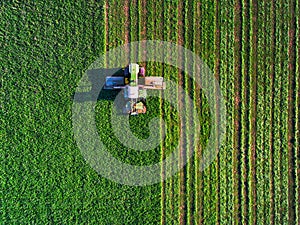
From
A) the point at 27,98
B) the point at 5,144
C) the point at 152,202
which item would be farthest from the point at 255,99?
the point at 5,144

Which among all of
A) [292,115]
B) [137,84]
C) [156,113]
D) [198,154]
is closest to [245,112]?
[292,115]

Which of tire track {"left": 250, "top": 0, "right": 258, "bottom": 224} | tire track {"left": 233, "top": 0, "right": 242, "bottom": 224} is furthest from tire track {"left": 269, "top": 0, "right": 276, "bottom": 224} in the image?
tire track {"left": 233, "top": 0, "right": 242, "bottom": 224}

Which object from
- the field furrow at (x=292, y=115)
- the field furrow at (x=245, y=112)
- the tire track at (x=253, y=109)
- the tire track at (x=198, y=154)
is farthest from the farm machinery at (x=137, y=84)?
the field furrow at (x=292, y=115)

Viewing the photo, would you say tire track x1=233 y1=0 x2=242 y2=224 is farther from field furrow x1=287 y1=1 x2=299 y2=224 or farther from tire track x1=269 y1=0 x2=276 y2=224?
field furrow x1=287 y1=1 x2=299 y2=224

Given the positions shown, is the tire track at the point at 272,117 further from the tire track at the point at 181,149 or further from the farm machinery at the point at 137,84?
the farm machinery at the point at 137,84

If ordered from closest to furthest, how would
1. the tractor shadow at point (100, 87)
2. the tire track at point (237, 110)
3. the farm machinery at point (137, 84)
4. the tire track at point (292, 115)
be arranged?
the farm machinery at point (137, 84)
the tractor shadow at point (100, 87)
the tire track at point (237, 110)
the tire track at point (292, 115)

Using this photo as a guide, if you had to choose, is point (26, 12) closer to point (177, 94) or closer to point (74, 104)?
point (74, 104)

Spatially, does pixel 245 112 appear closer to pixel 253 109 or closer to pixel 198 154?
pixel 253 109
